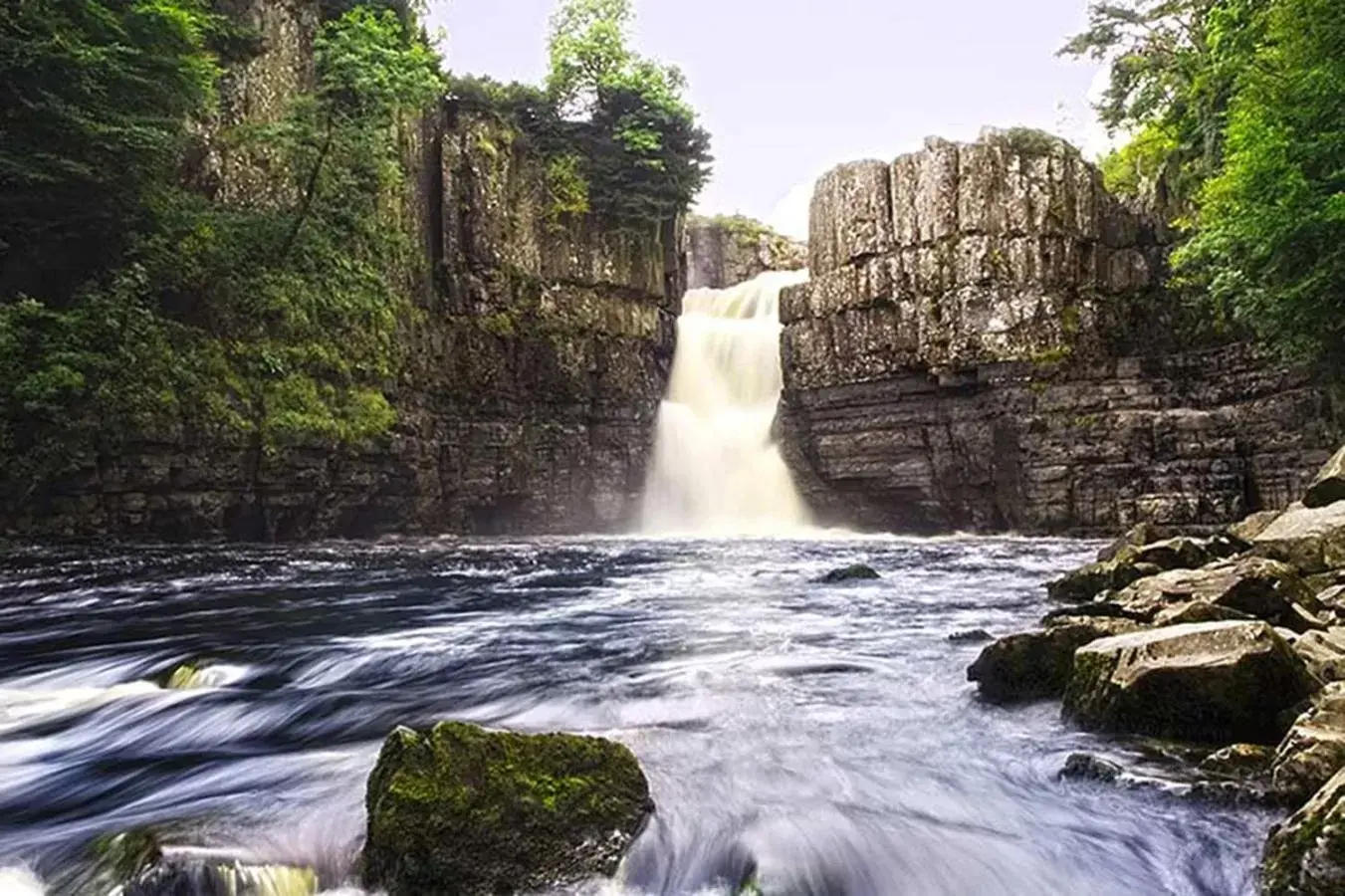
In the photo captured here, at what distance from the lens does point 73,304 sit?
51.1ft

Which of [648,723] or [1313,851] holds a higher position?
[1313,851]

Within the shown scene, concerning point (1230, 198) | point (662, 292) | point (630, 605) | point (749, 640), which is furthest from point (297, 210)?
point (1230, 198)

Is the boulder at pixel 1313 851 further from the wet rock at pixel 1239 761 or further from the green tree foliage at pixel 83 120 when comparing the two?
the green tree foliage at pixel 83 120

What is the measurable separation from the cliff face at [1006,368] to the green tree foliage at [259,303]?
37.9ft

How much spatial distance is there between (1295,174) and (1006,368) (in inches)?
423

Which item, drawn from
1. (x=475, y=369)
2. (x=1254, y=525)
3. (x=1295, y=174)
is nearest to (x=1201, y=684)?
(x=1254, y=525)

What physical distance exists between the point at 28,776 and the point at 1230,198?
15000mm

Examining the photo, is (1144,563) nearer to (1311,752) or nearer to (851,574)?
(851,574)

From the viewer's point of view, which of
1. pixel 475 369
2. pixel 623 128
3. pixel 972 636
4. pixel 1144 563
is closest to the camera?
pixel 972 636

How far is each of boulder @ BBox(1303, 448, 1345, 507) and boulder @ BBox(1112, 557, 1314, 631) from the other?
348 cm

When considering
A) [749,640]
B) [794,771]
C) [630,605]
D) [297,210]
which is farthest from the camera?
[297,210]

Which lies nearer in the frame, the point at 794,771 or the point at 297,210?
the point at 794,771

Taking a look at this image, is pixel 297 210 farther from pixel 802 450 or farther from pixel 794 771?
pixel 794 771

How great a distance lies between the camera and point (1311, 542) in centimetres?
773
